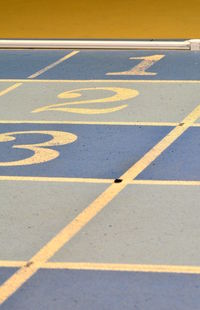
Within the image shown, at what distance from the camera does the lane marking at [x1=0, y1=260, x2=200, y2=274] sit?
681cm

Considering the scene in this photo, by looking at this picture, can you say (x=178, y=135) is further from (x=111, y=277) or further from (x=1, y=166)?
(x=111, y=277)

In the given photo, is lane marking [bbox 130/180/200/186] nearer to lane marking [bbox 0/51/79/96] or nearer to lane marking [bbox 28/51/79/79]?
lane marking [bbox 0/51/79/96]

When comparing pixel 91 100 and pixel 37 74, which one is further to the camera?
pixel 37 74

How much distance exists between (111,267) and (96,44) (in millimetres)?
8133

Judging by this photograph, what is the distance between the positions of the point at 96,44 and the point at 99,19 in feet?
7.41

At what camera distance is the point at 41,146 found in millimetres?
9977

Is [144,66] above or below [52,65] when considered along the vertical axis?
below

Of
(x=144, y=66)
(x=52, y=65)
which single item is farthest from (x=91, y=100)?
(x=52, y=65)

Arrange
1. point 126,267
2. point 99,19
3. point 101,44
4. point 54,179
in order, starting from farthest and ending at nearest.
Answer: point 99,19 → point 101,44 → point 54,179 → point 126,267

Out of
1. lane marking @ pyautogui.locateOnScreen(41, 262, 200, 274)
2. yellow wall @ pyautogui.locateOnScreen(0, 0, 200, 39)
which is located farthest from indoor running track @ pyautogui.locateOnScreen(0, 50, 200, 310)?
yellow wall @ pyautogui.locateOnScreen(0, 0, 200, 39)

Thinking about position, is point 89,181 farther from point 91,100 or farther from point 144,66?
point 144,66


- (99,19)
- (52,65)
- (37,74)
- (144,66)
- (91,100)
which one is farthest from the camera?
(99,19)

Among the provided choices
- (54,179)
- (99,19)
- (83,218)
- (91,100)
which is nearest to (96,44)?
(99,19)

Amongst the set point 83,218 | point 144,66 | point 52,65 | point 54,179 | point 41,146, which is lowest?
point 83,218
